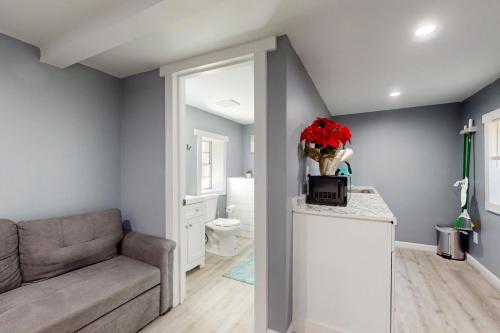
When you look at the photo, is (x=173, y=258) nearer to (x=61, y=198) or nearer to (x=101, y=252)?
(x=101, y=252)

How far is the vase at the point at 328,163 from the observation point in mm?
1944

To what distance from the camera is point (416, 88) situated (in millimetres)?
2758

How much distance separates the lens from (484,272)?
104 inches

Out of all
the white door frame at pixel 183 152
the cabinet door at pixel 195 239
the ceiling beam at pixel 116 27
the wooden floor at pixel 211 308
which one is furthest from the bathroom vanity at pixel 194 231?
the ceiling beam at pixel 116 27

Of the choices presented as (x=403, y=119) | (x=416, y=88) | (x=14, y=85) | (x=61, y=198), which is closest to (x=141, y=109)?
(x=14, y=85)

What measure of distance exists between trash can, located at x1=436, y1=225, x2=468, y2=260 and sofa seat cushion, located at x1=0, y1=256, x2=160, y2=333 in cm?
385

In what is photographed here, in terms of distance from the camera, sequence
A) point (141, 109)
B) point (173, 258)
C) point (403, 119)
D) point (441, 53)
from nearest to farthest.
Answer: point (441, 53), point (173, 258), point (141, 109), point (403, 119)

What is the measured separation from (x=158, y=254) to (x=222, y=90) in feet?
6.65

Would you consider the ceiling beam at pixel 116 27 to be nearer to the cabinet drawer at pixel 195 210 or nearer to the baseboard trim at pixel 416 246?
the cabinet drawer at pixel 195 210

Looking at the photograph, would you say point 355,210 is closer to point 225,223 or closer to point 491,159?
point 225,223

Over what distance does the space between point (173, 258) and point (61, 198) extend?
3.75 feet

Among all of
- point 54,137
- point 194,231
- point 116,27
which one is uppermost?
point 116,27

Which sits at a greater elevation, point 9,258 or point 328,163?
point 328,163

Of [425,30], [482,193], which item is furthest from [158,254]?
[482,193]
